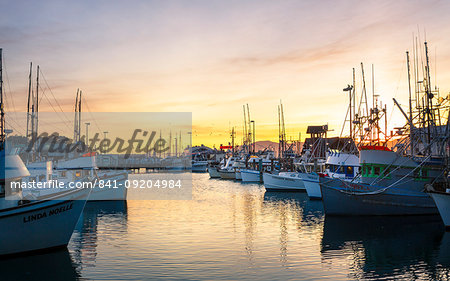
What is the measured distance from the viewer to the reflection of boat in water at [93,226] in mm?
23703

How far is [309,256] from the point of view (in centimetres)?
2362

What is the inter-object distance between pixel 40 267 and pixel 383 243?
20.1 m

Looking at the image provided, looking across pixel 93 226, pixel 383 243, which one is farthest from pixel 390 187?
pixel 93 226

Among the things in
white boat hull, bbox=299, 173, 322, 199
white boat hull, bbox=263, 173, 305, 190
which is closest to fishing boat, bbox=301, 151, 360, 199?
white boat hull, bbox=299, 173, 322, 199

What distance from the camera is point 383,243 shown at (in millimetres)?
26844

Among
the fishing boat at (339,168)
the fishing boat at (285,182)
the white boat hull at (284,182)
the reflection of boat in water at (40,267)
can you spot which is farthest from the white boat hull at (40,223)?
the white boat hull at (284,182)

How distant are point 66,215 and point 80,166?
27317mm

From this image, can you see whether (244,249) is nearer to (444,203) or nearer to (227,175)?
(444,203)

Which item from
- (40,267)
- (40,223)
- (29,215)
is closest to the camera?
(40,267)

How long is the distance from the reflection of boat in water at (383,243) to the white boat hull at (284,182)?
91.8 ft

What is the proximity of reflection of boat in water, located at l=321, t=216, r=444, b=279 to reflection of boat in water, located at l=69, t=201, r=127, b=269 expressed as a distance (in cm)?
1334

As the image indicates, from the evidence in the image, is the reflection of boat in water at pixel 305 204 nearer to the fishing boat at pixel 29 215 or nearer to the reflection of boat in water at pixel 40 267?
the fishing boat at pixel 29 215

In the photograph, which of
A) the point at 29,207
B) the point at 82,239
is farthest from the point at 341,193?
Result: the point at 29,207

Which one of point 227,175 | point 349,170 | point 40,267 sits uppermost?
point 349,170
